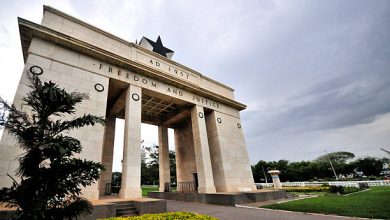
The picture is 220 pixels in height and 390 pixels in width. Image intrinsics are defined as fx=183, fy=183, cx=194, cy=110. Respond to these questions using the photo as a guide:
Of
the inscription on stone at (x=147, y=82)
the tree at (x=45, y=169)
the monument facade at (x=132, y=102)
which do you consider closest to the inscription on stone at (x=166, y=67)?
the monument facade at (x=132, y=102)

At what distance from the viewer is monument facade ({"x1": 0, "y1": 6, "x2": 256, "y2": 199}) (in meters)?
10.2

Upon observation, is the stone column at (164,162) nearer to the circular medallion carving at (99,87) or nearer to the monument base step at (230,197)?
the monument base step at (230,197)

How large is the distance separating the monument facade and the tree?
564 centimetres

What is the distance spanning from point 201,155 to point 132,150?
6.04m

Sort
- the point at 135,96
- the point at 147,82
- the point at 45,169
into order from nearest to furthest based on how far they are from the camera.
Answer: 1. the point at 45,169
2. the point at 135,96
3. the point at 147,82

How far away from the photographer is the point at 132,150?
1140cm

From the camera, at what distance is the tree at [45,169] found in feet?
10.8

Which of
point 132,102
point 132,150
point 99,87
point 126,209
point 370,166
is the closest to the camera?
point 126,209

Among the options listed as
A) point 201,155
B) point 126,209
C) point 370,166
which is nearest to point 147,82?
point 201,155

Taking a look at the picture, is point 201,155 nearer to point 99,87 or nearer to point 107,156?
point 107,156

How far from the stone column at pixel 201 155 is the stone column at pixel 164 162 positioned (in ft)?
17.0

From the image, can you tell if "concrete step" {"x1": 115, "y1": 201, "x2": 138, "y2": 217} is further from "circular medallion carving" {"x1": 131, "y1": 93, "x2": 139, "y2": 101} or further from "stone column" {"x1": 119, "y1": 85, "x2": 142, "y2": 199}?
"circular medallion carving" {"x1": 131, "y1": 93, "x2": 139, "y2": 101}

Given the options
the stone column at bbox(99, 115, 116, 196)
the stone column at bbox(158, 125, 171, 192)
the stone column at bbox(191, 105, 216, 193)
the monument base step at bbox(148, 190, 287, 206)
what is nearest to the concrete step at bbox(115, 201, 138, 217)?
the monument base step at bbox(148, 190, 287, 206)

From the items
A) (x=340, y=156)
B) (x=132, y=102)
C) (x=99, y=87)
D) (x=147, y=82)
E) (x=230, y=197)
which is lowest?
(x=230, y=197)
